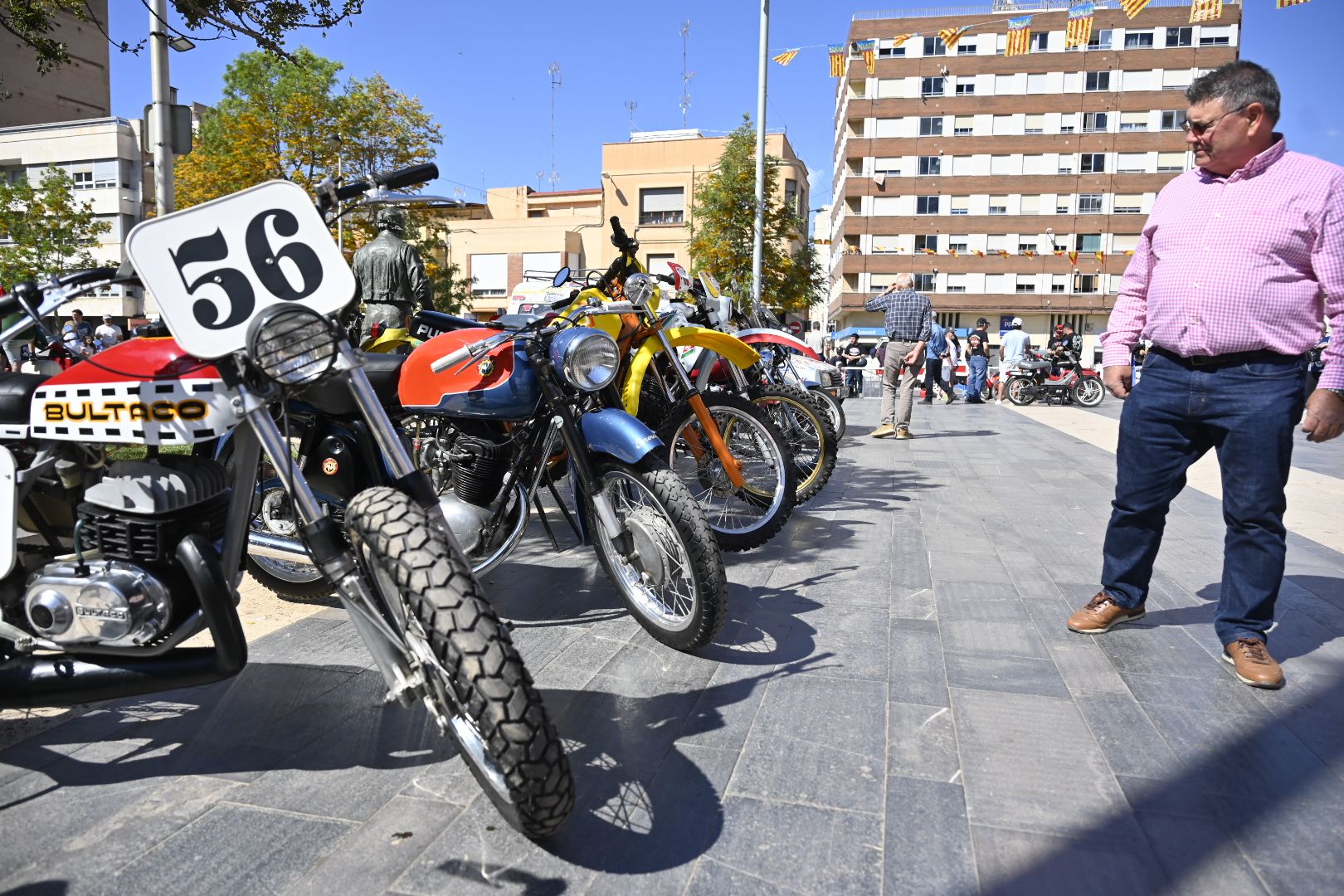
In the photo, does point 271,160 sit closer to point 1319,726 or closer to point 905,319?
point 905,319

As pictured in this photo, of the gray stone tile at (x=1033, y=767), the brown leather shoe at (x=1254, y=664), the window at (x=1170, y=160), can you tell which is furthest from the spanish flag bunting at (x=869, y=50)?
the window at (x=1170, y=160)

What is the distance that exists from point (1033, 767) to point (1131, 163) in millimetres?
60427

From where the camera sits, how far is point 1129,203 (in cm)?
5456

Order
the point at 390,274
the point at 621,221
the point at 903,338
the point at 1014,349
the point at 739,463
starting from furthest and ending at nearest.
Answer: the point at 621,221 → the point at 1014,349 → the point at 903,338 → the point at 390,274 → the point at 739,463

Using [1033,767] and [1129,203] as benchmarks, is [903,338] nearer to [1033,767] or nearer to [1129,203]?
[1033,767]

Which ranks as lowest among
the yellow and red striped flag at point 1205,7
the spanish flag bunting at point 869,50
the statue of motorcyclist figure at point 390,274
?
the statue of motorcyclist figure at point 390,274

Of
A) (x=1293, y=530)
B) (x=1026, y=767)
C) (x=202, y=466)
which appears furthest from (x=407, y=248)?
(x=1293, y=530)

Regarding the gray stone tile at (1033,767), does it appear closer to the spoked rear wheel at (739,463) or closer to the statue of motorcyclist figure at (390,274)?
the spoked rear wheel at (739,463)

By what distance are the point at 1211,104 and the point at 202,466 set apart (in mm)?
3221

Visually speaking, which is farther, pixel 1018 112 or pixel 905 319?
pixel 1018 112

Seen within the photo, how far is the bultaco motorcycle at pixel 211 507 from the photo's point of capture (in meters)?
1.96

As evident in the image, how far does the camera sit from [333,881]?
197 centimetres

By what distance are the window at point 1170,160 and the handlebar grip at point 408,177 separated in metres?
60.2

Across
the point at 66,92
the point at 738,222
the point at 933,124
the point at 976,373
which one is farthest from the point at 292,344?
the point at 66,92
